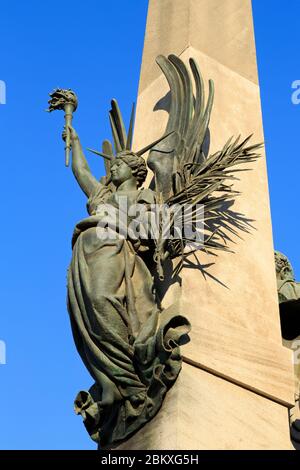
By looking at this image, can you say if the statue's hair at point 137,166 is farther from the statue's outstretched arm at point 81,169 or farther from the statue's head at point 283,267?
the statue's head at point 283,267

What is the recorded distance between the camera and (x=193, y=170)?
8242 mm

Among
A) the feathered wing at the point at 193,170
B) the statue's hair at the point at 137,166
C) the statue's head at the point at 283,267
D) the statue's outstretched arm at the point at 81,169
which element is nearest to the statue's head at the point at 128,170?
the statue's hair at the point at 137,166

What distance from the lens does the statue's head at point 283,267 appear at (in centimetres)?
957

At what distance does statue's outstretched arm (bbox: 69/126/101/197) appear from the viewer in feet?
28.5

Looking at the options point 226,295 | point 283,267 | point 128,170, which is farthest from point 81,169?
point 283,267

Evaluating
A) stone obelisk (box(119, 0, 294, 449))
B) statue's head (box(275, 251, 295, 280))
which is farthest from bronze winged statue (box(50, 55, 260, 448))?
statue's head (box(275, 251, 295, 280))

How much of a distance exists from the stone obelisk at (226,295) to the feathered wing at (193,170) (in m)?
0.17

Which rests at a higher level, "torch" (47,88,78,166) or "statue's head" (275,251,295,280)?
"torch" (47,88,78,166)

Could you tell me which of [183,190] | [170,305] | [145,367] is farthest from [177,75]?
[145,367]

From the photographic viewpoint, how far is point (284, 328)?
364 inches

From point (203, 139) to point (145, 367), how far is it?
226 cm

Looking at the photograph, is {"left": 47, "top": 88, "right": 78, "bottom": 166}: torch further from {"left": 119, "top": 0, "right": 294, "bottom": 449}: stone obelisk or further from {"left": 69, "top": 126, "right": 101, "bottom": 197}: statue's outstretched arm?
{"left": 119, "top": 0, "right": 294, "bottom": 449}: stone obelisk

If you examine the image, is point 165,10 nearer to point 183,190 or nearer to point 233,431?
point 183,190
